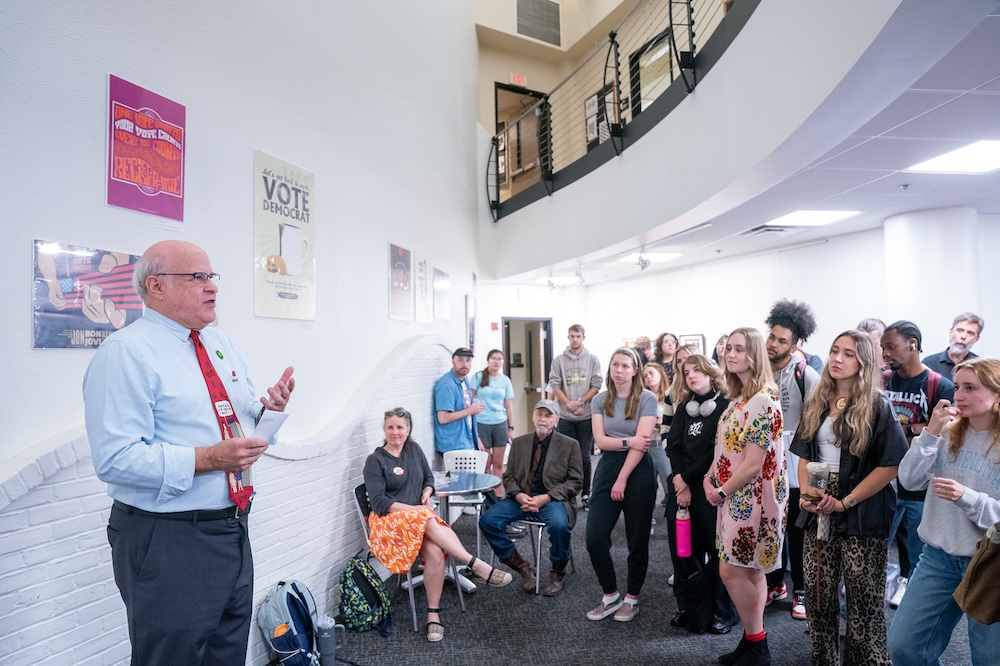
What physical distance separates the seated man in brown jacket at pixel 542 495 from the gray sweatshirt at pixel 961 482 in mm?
2235

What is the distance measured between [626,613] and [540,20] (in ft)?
29.4

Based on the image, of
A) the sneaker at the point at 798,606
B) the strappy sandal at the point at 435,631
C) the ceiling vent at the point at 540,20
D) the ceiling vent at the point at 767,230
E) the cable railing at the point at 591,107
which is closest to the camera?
the strappy sandal at the point at 435,631

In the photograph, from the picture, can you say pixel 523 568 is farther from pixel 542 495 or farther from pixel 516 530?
pixel 542 495

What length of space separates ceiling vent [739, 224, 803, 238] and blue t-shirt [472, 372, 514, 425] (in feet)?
10.4

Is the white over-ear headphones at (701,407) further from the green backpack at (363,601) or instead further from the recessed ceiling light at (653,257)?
the recessed ceiling light at (653,257)

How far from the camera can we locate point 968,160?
4.08 m

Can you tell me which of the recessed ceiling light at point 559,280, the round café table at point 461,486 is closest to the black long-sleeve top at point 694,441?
the round café table at point 461,486

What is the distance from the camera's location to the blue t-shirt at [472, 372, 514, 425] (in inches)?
248

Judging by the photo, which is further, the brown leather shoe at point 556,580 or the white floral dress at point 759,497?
the brown leather shoe at point 556,580

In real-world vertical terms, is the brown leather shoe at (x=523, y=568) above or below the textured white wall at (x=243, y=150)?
below

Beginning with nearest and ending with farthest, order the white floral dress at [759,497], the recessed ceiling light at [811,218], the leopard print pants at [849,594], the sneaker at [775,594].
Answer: the leopard print pants at [849,594]
the white floral dress at [759,497]
the sneaker at [775,594]
the recessed ceiling light at [811,218]

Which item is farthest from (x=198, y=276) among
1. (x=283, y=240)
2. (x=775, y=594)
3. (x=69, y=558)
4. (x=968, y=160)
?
(x=968, y=160)

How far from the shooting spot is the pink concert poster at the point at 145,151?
2.42m

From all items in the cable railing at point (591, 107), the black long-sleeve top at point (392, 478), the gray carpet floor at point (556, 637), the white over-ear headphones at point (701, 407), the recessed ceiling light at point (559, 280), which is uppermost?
the cable railing at point (591, 107)
